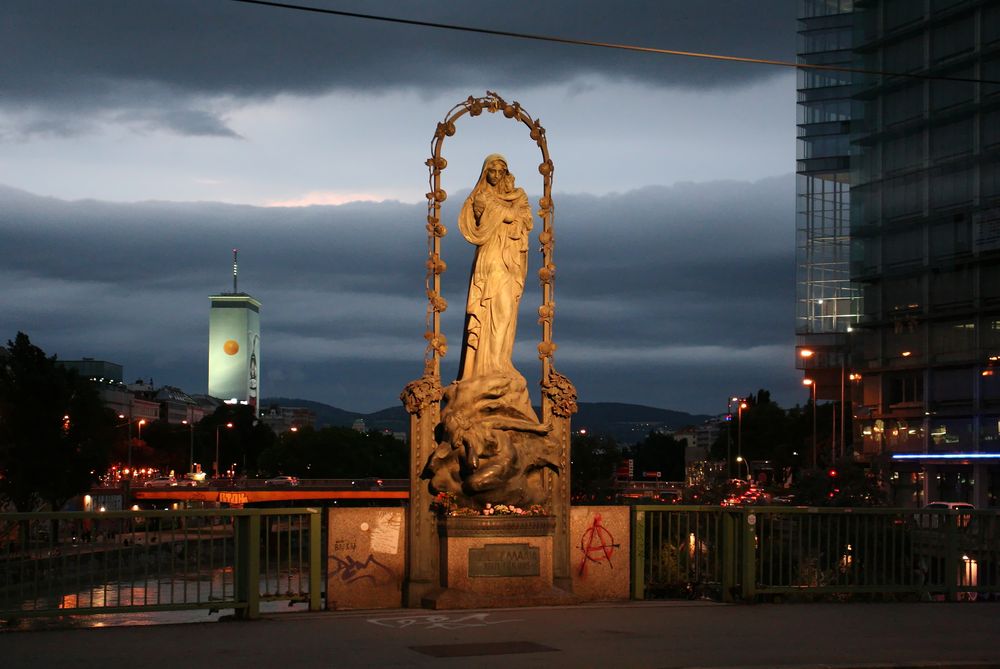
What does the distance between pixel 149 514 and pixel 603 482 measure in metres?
103

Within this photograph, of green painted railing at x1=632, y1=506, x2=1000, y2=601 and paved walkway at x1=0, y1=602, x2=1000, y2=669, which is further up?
green painted railing at x1=632, y1=506, x2=1000, y2=601

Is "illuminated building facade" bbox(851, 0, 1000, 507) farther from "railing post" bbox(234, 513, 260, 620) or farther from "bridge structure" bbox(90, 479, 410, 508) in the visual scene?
"railing post" bbox(234, 513, 260, 620)

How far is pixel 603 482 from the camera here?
118 metres

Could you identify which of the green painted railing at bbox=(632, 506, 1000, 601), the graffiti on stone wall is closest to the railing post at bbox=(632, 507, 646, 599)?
the green painted railing at bbox=(632, 506, 1000, 601)

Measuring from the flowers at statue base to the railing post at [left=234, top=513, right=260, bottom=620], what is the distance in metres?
2.84

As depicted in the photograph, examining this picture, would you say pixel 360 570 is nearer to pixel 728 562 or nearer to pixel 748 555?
pixel 728 562

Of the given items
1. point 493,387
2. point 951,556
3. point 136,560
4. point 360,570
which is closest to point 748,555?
point 951,556

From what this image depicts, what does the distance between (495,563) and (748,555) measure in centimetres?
378

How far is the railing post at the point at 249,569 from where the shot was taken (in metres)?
17.1

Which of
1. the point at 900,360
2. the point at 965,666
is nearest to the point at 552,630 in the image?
the point at 965,666

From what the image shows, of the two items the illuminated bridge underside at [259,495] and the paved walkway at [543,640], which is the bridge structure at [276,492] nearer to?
the illuminated bridge underside at [259,495]

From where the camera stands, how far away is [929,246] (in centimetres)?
7819

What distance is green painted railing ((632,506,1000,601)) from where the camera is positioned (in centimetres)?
1988

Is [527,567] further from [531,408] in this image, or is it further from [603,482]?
[603,482]
